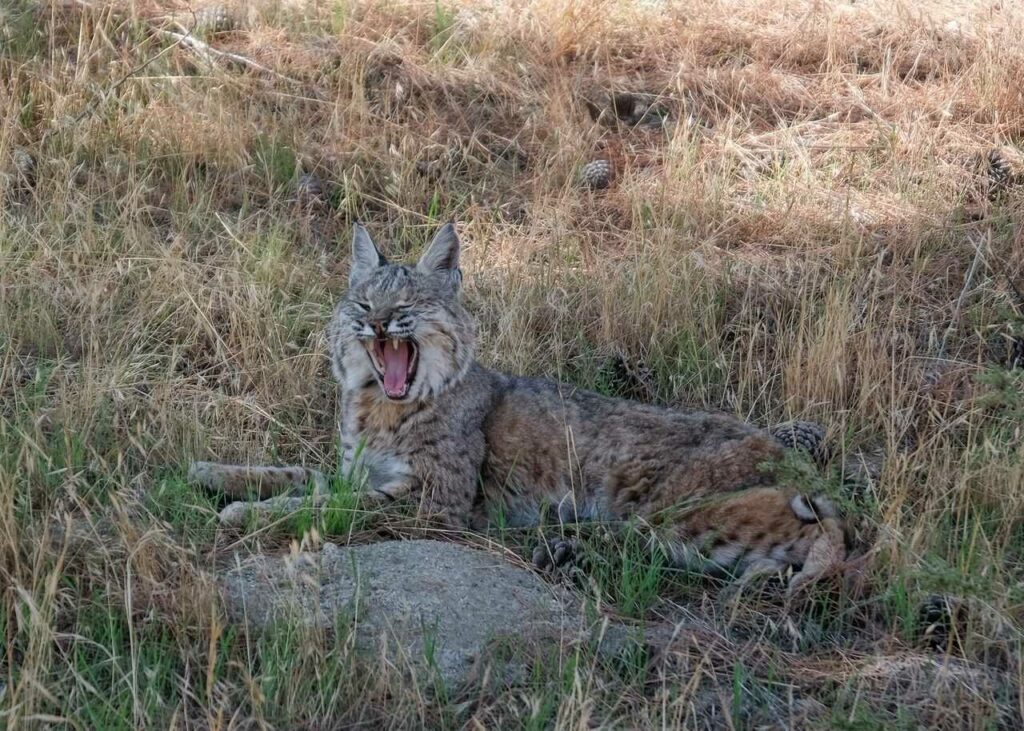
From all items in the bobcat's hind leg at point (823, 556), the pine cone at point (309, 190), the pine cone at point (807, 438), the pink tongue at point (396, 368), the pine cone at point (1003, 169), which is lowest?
the bobcat's hind leg at point (823, 556)

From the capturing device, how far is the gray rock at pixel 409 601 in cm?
412

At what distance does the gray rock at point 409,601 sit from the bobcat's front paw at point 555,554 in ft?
0.72

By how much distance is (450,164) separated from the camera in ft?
27.2

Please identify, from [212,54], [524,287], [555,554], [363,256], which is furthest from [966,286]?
[212,54]

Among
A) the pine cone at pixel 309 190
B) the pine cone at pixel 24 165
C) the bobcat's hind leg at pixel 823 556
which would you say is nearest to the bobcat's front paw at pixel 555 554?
the bobcat's hind leg at pixel 823 556

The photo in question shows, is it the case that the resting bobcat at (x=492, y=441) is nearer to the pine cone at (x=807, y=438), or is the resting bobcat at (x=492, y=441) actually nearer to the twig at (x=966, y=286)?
the pine cone at (x=807, y=438)

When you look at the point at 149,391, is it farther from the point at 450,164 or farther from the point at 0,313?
the point at 450,164

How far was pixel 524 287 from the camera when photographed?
279 inches

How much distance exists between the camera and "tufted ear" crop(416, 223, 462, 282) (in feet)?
19.6

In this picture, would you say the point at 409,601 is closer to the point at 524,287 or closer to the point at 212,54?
the point at 524,287

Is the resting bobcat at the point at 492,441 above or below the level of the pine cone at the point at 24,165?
below

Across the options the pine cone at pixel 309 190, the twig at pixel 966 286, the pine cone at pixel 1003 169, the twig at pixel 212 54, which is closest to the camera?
the twig at pixel 966 286

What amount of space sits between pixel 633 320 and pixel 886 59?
11.4ft

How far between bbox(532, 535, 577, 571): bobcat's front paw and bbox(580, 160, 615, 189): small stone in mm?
3544
